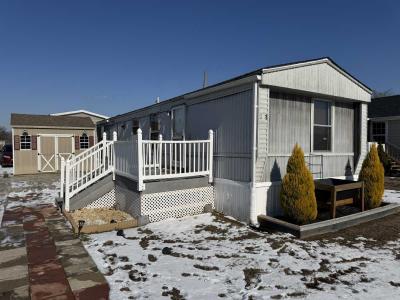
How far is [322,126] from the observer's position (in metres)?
8.08

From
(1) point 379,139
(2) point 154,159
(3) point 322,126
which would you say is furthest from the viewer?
(1) point 379,139

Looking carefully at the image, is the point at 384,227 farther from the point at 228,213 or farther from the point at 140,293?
the point at 140,293

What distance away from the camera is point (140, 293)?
3629 millimetres

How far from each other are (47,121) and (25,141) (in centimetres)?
169

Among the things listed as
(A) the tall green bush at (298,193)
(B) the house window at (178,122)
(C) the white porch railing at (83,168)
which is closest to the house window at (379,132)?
(B) the house window at (178,122)

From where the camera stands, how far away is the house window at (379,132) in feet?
59.2

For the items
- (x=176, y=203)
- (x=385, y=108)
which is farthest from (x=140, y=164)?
(x=385, y=108)

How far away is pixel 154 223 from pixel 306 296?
13.2 feet

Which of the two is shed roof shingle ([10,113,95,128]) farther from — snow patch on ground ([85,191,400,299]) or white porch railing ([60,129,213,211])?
snow patch on ground ([85,191,400,299])

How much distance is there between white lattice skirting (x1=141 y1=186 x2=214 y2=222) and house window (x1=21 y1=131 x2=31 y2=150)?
13665 millimetres

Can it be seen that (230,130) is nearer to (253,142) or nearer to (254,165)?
(253,142)

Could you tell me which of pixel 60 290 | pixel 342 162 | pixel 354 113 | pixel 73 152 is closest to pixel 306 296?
pixel 60 290

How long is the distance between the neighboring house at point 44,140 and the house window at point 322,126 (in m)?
13.7

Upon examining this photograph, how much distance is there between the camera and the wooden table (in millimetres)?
6578
